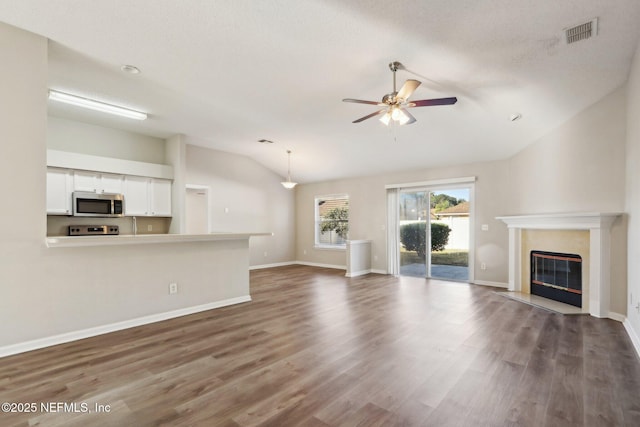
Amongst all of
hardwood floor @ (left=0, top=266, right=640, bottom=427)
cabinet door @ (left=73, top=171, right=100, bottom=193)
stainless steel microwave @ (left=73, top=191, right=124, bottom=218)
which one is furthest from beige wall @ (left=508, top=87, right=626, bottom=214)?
cabinet door @ (left=73, top=171, right=100, bottom=193)

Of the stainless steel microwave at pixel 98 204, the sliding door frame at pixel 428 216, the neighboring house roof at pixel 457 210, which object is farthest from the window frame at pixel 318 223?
the stainless steel microwave at pixel 98 204

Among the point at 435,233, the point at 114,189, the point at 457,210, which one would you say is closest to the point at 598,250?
the point at 457,210

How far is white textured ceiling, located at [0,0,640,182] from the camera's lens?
2.72m

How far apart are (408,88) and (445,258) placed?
5.01m

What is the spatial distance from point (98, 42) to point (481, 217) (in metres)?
6.74

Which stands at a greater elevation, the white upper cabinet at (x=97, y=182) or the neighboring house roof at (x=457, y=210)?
the white upper cabinet at (x=97, y=182)

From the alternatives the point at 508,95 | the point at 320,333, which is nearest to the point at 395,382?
the point at 320,333

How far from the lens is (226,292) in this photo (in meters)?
4.65

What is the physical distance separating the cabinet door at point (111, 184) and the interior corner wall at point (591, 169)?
24.6 feet

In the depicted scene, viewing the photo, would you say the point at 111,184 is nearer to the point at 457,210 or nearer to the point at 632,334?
the point at 457,210

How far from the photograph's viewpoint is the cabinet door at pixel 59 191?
4973mm

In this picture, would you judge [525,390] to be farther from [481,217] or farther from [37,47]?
[37,47]

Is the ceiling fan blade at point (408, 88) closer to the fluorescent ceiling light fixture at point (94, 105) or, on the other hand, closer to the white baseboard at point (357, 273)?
the fluorescent ceiling light fixture at point (94, 105)

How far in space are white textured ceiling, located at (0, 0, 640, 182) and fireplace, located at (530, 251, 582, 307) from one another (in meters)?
2.03
